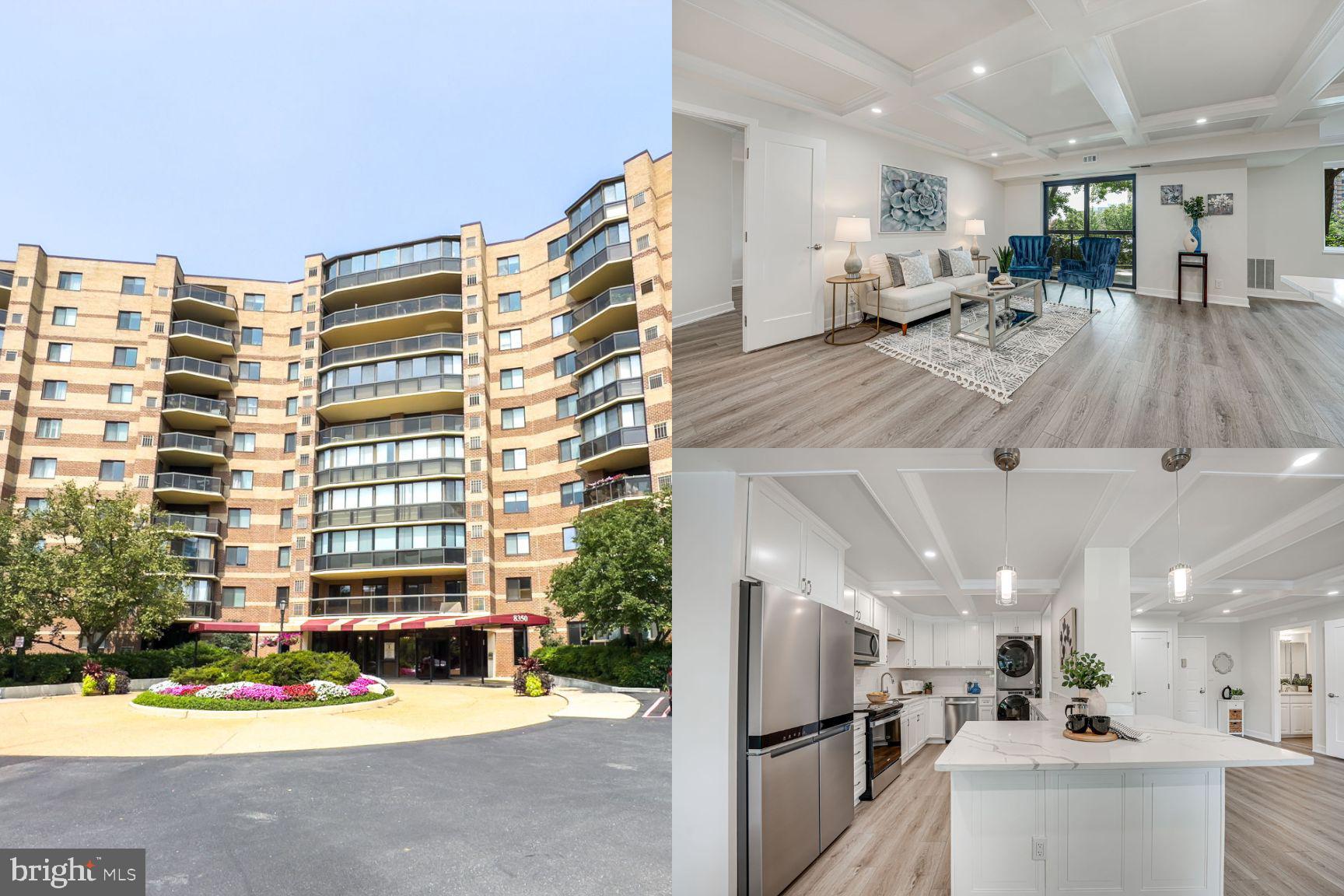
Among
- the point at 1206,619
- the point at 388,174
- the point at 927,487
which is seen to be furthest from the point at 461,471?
the point at 1206,619

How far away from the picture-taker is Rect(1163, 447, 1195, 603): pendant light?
3.34 metres

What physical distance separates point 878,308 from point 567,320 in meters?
1.57

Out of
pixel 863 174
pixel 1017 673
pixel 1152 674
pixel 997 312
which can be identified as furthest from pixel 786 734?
pixel 1017 673

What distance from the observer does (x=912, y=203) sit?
9.16 feet

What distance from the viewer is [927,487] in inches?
171

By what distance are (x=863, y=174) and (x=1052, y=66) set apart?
→ 0.69 meters

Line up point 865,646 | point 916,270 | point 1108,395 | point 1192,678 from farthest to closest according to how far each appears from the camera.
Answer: point 1192,678 < point 865,646 < point 1108,395 < point 916,270

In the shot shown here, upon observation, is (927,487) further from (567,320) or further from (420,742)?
(420,742)

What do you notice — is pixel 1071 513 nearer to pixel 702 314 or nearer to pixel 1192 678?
pixel 702 314

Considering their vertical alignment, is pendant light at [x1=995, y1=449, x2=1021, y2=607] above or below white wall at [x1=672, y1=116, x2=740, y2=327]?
below

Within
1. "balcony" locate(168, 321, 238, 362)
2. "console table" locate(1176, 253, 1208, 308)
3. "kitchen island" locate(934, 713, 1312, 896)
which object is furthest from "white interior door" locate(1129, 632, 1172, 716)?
"balcony" locate(168, 321, 238, 362)

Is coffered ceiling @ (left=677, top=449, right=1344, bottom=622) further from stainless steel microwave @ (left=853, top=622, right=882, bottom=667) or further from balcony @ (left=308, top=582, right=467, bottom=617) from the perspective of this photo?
balcony @ (left=308, top=582, right=467, bottom=617)

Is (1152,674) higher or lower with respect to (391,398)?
lower

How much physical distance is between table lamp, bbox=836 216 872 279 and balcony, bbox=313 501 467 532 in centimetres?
208
